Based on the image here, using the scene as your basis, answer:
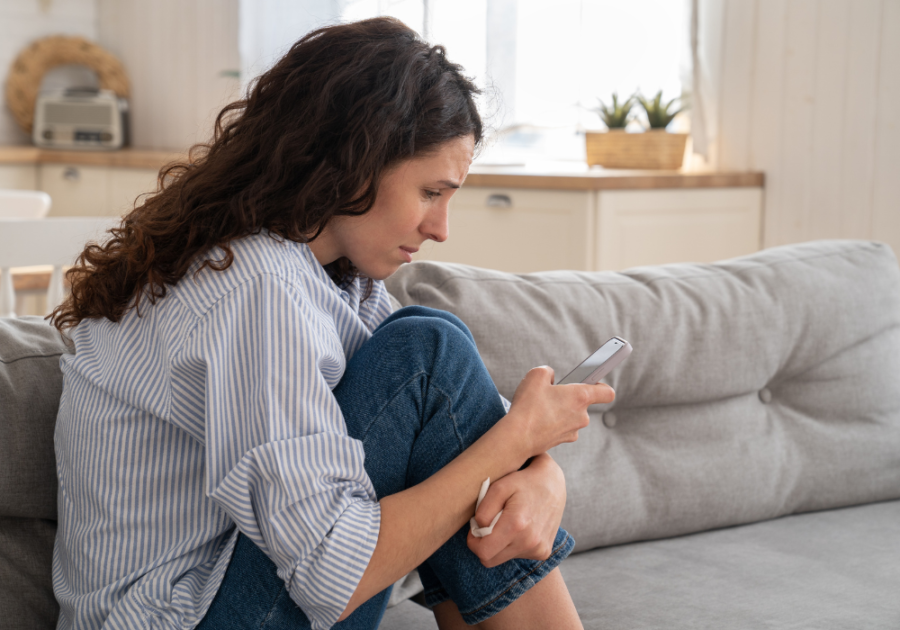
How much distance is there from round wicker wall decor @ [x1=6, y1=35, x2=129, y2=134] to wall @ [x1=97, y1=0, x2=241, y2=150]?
0.15m

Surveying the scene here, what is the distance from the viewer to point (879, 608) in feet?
3.87

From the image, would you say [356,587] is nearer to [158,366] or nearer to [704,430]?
[158,366]

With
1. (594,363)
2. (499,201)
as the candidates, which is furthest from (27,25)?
(594,363)

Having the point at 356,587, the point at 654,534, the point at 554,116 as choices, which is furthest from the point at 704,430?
the point at 554,116

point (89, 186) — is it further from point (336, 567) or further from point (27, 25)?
point (336, 567)

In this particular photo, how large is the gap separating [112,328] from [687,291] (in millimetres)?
941

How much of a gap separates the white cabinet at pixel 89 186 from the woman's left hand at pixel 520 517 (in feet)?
10.2

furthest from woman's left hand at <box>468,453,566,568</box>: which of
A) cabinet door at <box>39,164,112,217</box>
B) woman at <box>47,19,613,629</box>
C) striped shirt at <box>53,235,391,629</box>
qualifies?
cabinet door at <box>39,164,112,217</box>

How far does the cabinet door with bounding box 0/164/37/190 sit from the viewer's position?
4051mm

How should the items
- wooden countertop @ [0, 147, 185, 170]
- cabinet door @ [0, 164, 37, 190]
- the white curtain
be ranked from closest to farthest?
the white curtain → wooden countertop @ [0, 147, 185, 170] → cabinet door @ [0, 164, 37, 190]

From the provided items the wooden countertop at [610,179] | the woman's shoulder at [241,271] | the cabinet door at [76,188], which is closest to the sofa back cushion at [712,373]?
the woman's shoulder at [241,271]

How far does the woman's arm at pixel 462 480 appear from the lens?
2.79ft

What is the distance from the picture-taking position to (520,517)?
89 cm

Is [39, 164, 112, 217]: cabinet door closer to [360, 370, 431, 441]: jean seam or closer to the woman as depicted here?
the woman
